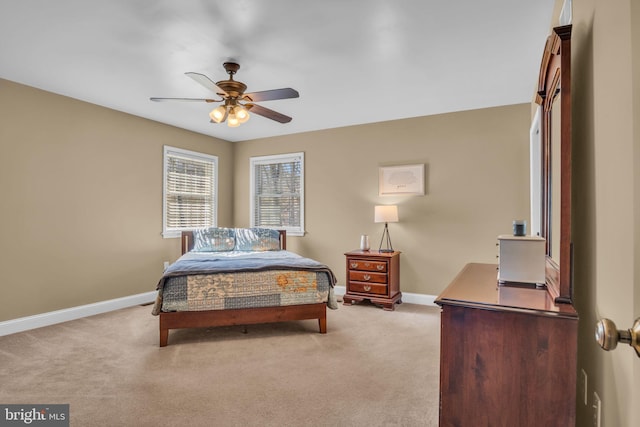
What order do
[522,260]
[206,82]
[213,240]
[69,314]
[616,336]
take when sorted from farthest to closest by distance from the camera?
[213,240] < [69,314] < [206,82] < [522,260] < [616,336]

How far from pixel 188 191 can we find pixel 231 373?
340 centimetres

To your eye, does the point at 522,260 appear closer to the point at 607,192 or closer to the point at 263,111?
the point at 607,192

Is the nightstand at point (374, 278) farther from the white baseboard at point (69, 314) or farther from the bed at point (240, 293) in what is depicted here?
the white baseboard at point (69, 314)

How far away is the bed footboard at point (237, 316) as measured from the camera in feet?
10.2

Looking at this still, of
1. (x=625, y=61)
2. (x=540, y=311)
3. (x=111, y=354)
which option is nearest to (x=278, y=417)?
(x=540, y=311)

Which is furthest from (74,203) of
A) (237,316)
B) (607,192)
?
(607,192)

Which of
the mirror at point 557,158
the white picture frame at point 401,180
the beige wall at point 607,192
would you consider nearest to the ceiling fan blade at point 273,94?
the mirror at point 557,158

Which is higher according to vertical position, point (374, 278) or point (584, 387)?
point (584, 387)

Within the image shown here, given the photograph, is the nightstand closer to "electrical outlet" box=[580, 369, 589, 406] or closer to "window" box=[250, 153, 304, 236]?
"window" box=[250, 153, 304, 236]

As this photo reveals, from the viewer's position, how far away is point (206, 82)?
2654 millimetres

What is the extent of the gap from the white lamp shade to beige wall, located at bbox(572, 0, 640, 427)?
286 centimetres

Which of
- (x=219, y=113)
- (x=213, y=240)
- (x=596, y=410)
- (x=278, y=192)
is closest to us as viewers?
(x=596, y=410)

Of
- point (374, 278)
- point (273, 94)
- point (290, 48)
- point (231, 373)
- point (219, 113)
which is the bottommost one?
point (231, 373)

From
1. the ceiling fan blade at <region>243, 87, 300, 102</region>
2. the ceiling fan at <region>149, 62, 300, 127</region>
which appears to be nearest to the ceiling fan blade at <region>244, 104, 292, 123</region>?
the ceiling fan at <region>149, 62, 300, 127</region>
